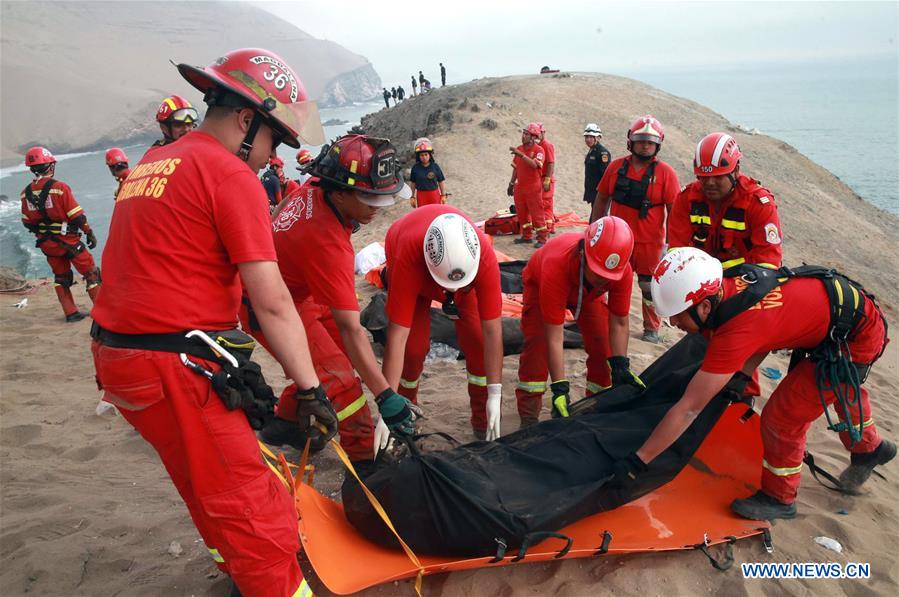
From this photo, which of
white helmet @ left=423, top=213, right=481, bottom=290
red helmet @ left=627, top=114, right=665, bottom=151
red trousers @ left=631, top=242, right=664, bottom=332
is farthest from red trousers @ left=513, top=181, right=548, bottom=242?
white helmet @ left=423, top=213, right=481, bottom=290

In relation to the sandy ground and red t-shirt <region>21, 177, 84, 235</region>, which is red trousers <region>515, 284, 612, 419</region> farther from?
red t-shirt <region>21, 177, 84, 235</region>

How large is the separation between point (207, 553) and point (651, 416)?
2.32 meters

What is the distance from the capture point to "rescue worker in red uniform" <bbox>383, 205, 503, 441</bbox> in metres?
3.03

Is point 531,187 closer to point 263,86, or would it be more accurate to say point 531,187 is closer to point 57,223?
point 57,223

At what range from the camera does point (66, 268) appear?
6.88 metres

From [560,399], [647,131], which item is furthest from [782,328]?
[647,131]

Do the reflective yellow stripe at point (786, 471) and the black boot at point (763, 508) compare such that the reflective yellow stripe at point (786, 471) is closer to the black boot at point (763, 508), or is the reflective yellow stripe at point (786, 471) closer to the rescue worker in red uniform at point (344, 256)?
the black boot at point (763, 508)

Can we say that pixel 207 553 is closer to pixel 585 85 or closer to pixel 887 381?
pixel 887 381

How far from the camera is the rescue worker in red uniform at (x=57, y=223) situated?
6.44m

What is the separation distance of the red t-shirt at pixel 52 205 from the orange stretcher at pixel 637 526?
5.58 m

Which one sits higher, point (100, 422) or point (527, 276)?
point (527, 276)

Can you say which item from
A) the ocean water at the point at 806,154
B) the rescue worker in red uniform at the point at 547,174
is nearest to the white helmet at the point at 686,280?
the rescue worker in red uniform at the point at 547,174

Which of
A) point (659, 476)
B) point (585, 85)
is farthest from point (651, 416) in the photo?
point (585, 85)

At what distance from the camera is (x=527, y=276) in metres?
3.79
